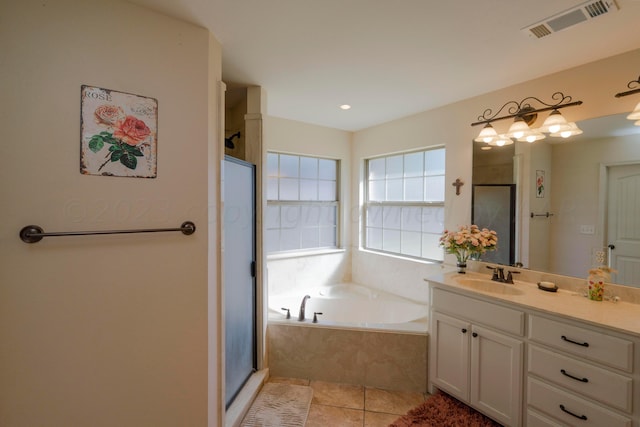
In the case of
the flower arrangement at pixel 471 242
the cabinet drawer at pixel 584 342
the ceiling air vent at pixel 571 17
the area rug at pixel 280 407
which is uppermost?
the ceiling air vent at pixel 571 17

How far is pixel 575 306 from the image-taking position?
156 centimetres

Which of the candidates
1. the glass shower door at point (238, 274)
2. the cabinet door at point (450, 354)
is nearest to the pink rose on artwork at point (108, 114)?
the glass shower door at point (238, 274)

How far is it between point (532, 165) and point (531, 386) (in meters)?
1.52

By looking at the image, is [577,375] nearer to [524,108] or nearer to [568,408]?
[568,408]

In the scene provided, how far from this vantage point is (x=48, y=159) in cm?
114

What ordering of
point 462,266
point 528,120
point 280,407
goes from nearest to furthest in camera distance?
1. point 280,407
2. point 528,120
3. point 462,266

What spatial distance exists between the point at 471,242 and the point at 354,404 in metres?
1.52

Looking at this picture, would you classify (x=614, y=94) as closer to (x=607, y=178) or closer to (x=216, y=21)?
(x=607, y=178)

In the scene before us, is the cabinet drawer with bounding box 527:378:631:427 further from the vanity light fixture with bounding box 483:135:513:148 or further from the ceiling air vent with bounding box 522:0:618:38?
the ceiling air vent with bounding box 522:0:618:38

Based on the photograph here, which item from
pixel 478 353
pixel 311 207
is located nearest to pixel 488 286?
pixel 478 353

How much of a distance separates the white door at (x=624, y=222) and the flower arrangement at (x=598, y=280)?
1.9 inches

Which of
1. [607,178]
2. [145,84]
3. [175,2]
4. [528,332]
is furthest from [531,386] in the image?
[175,2]

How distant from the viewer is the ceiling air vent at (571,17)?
1.27 metres

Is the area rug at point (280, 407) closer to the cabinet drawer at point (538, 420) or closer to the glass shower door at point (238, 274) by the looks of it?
the glass shower door at point (238, 274)
